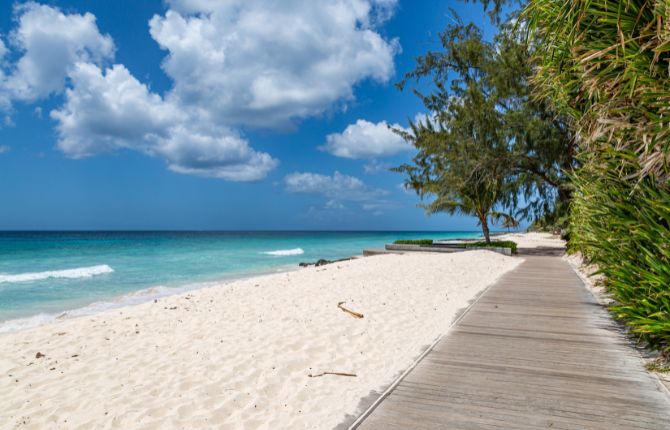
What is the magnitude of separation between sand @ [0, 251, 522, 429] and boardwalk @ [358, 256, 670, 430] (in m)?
0.44

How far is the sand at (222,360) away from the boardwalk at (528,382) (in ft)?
1.43

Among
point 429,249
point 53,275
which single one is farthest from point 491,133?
point 53,275

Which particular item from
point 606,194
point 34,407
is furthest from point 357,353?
point 606,194

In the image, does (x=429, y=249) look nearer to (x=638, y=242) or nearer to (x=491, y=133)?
(x=491, y=133)

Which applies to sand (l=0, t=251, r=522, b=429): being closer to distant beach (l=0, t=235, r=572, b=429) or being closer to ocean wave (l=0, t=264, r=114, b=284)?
distant beach (l=0, t=235, r=572, b=429)

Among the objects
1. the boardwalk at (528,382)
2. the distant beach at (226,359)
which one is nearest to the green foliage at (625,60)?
the boardwalk at (528,382)

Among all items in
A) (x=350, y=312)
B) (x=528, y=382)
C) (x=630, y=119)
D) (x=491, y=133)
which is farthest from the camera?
(x=491, y=133)

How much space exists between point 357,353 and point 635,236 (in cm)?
394

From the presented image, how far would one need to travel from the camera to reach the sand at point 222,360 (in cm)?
389

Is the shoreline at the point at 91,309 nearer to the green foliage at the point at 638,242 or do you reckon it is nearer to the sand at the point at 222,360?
the sand at the point at 222,360

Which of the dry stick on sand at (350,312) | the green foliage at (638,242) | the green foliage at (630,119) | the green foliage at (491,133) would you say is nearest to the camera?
the green foliage at (630,119)

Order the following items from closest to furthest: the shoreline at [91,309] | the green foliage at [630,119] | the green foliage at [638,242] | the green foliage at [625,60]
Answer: the green foliage at [625,60], the green foliage at [630,119], the green foliage at [638,242], the shoreline at [91,309]

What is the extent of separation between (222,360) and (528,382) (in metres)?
3.76

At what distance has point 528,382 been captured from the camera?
4055 mm
